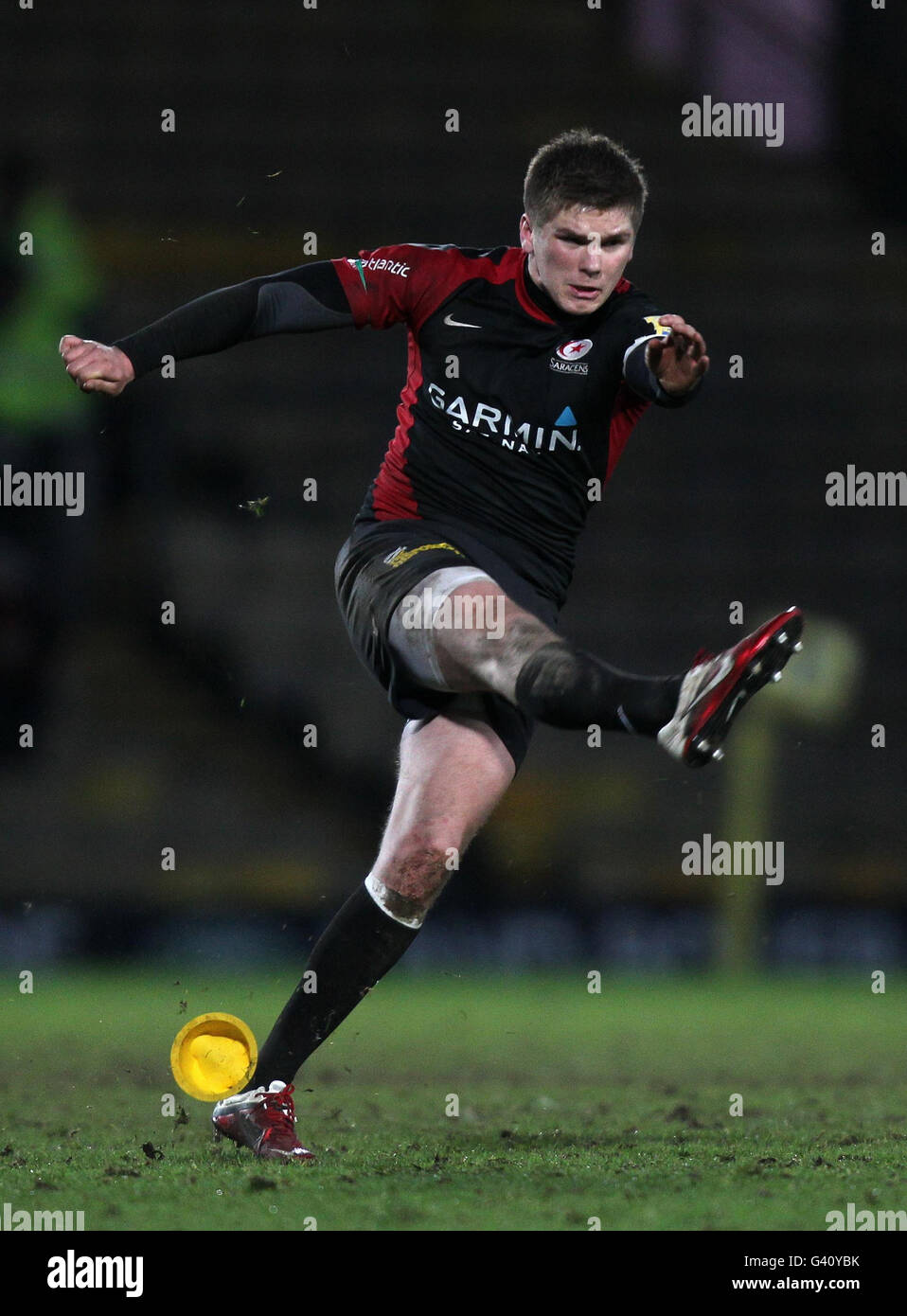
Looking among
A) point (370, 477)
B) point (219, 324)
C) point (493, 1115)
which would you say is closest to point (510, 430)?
point (219, 324)

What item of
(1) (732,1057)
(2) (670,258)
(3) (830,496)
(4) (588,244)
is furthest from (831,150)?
(4) (588,244)

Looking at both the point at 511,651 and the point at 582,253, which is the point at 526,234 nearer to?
the point at 582,253

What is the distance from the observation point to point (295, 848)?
9945mm

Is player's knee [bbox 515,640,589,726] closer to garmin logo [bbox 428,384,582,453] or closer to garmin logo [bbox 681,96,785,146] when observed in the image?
garmin logo [bbox 428,384,582,453]

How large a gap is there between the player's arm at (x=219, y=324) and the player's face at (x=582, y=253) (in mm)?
450

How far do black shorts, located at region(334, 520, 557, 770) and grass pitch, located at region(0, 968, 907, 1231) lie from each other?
89 centimetres

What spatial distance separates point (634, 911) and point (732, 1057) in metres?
3.79

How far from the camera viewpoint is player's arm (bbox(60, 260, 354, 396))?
354 centimetres

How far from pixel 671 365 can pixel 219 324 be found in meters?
0.96

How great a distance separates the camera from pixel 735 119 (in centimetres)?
1183

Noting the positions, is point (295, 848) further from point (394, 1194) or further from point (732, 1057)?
point (394, 1194)

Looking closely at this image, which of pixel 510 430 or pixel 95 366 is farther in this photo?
pixel 510 430

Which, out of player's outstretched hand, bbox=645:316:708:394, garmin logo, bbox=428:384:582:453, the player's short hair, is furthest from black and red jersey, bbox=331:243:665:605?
player's outstretched hand, bbox=645:316:708:394

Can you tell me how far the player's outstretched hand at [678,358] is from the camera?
11.0ft
